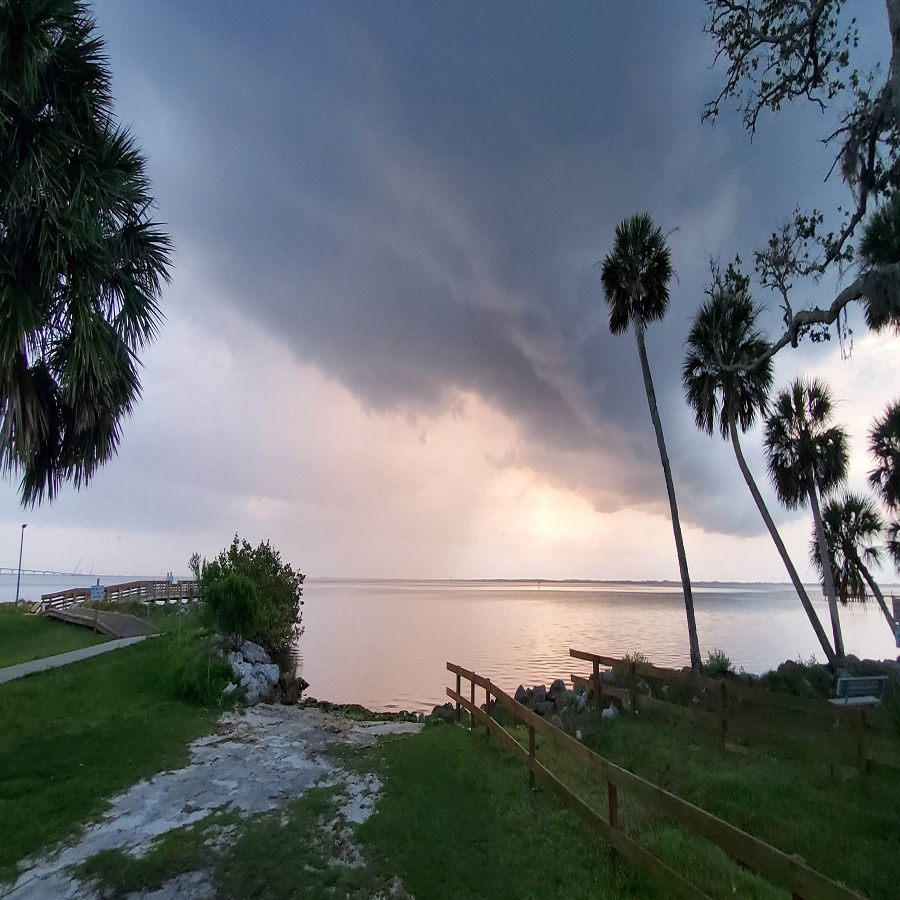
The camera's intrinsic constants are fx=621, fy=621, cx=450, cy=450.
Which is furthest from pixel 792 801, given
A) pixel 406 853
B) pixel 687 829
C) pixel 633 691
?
pixel 633 691

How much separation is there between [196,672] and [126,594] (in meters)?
29.8

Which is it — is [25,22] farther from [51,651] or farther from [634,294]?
[51,651]

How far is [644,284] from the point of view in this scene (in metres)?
18.4

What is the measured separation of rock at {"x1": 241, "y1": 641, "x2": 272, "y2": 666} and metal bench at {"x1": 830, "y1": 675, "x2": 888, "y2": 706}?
45.8 ft

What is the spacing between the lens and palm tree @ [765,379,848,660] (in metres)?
19.4

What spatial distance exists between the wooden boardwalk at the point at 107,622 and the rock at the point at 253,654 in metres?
6.32

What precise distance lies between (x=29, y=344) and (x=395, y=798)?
24.1ft

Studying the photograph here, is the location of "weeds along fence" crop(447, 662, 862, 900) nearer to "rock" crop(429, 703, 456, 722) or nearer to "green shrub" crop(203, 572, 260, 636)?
"rock" crop(429, 703, 456, 722)

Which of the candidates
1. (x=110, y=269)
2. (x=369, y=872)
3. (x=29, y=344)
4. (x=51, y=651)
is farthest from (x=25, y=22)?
(x=51, y=651)

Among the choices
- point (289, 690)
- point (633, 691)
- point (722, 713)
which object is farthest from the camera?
point (289, 690)

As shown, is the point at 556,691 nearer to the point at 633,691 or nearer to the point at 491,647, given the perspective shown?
the point at 633,691

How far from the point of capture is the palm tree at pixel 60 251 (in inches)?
296

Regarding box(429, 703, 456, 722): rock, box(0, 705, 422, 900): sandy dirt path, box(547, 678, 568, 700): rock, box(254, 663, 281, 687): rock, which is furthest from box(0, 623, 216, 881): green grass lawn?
box(547, 678, 568, 700): rock

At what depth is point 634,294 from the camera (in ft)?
60.1
